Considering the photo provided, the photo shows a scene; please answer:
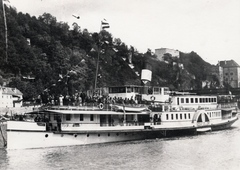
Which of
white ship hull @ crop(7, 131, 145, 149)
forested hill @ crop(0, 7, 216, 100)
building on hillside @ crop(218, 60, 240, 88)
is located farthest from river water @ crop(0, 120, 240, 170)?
building on hillside @ crop(218, 60, 240, 88)

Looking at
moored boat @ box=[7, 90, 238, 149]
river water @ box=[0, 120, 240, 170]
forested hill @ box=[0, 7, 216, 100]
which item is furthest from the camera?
forested hill @ box=[0, 7, 216, 100]

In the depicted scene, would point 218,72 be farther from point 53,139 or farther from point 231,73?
point 53,139

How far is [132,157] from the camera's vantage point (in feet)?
64.3

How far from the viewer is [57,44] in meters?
69.2

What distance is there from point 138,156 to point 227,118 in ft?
65.9

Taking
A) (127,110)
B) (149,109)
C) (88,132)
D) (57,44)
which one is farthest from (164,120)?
(57,44)

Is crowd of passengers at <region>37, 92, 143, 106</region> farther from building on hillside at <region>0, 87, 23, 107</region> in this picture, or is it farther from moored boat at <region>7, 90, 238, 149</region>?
building on hillside at <region>0, 87, 23, 107</region>

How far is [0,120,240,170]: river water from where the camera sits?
1752cm

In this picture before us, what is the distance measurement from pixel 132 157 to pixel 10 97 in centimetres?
2863

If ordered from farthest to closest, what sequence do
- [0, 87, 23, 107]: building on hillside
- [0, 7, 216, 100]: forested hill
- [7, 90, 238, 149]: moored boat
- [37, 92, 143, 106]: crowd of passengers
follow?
[0, 7, 216, 100]: forested hill
[0, 87, 23, 107]: building on hillside
[37, 92, 143, 106]: crowd of passengers
[7, 90, 238, 149]: moored boat

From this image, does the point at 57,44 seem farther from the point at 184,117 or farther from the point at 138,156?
the point at 138,156

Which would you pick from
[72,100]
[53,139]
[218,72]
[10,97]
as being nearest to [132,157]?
[53,139]

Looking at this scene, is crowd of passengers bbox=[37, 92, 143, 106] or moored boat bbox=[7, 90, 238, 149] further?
crowd of passengers bbox=[37, 92, 143, 106]

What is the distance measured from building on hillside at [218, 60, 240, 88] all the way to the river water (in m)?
87.5
